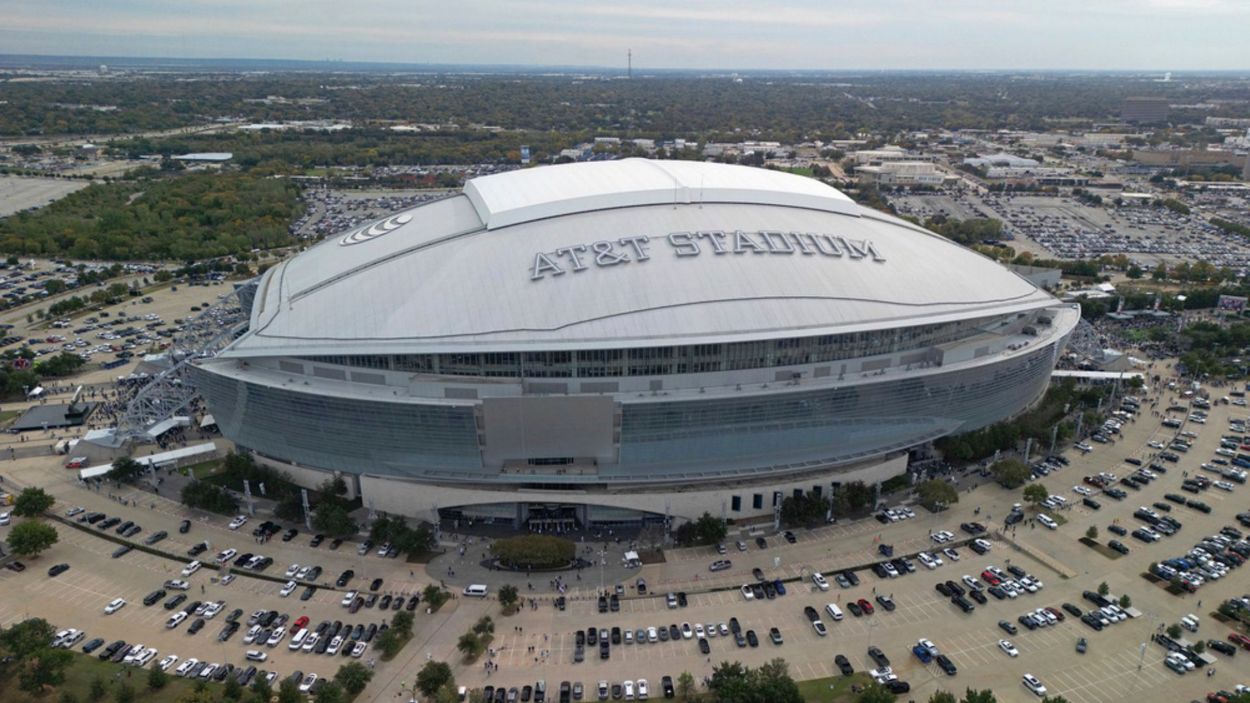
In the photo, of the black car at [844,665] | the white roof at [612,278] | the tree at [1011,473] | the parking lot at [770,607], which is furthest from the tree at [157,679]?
the tree at [1011,473]

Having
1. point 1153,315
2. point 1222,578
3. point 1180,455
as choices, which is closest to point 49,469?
point 1222,578

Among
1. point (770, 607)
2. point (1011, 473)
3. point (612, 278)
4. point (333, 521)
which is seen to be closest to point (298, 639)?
point (333, 521)

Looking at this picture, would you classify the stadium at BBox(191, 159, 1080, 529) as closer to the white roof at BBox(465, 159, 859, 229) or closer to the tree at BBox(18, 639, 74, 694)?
the white roof at BBox(465, 159, 859, 229)

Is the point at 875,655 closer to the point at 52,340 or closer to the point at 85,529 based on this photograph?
the point at 85,529

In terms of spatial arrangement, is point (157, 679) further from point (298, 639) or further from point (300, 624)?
point (300, 624)

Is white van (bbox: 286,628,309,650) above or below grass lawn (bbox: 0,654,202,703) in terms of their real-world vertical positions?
above

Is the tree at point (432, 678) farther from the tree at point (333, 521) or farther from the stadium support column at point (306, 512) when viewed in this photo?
the stadium support column at point (306, 512)

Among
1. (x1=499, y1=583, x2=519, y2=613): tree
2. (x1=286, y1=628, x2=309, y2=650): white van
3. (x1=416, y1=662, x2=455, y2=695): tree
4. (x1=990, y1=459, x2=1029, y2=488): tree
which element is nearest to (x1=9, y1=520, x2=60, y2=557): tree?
(x1=286, y1=628, x2=309, y2=650): white van

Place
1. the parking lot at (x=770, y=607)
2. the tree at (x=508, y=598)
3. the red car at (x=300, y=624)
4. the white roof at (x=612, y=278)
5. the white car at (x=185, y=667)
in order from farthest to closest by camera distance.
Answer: the white roof at (x=612, y=278)
the tree at (x=508, y=598)
the red car at (x=300, y=624)
the parking lot at (x=770, y=607)
the white car at (x=185, y=667)
